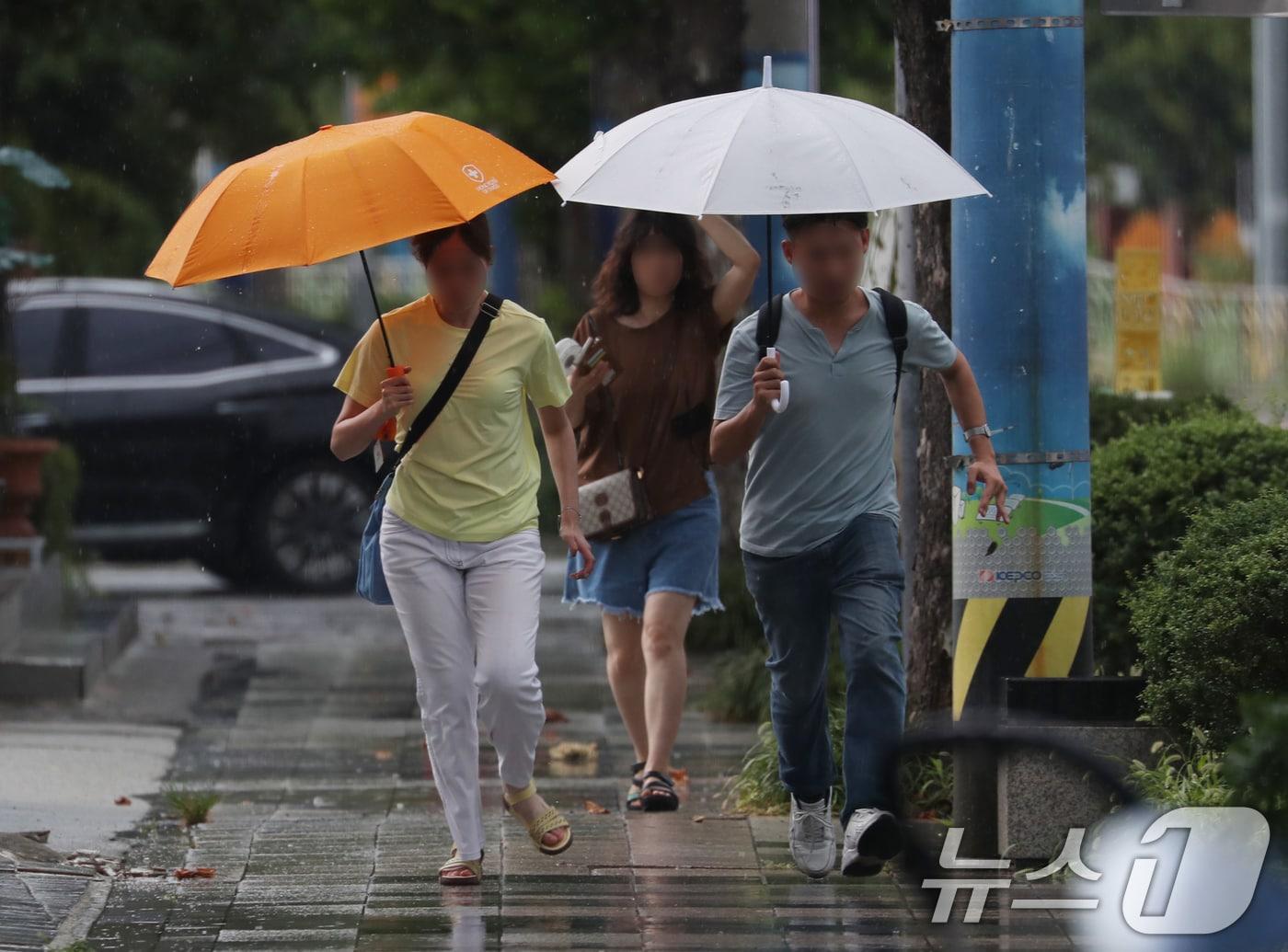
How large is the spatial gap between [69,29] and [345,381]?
8.19 meters

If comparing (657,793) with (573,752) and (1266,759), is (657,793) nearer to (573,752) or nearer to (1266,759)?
(573,752)

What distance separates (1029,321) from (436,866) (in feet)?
7.62

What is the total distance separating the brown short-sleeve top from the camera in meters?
7.32

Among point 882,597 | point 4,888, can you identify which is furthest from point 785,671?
point 4,888

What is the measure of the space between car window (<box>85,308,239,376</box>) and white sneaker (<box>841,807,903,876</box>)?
366 inches

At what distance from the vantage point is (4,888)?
600 cm

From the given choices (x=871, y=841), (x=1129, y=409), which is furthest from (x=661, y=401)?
(x=1129, y=409)

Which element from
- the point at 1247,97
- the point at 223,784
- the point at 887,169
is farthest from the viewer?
the point at 1247,97

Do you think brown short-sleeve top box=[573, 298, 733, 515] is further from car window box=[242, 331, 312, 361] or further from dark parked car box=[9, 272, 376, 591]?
car window box=[242, 331, 312, 361]

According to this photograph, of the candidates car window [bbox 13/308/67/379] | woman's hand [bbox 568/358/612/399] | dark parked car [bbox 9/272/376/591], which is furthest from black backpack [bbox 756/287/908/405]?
car window [bbox 13/308/67/379]

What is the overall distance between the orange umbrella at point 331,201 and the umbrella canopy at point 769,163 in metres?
0.27

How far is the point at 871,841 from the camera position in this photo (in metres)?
5.71

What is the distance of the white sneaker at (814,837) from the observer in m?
6.12

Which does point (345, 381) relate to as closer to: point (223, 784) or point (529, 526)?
point (529, 526)
